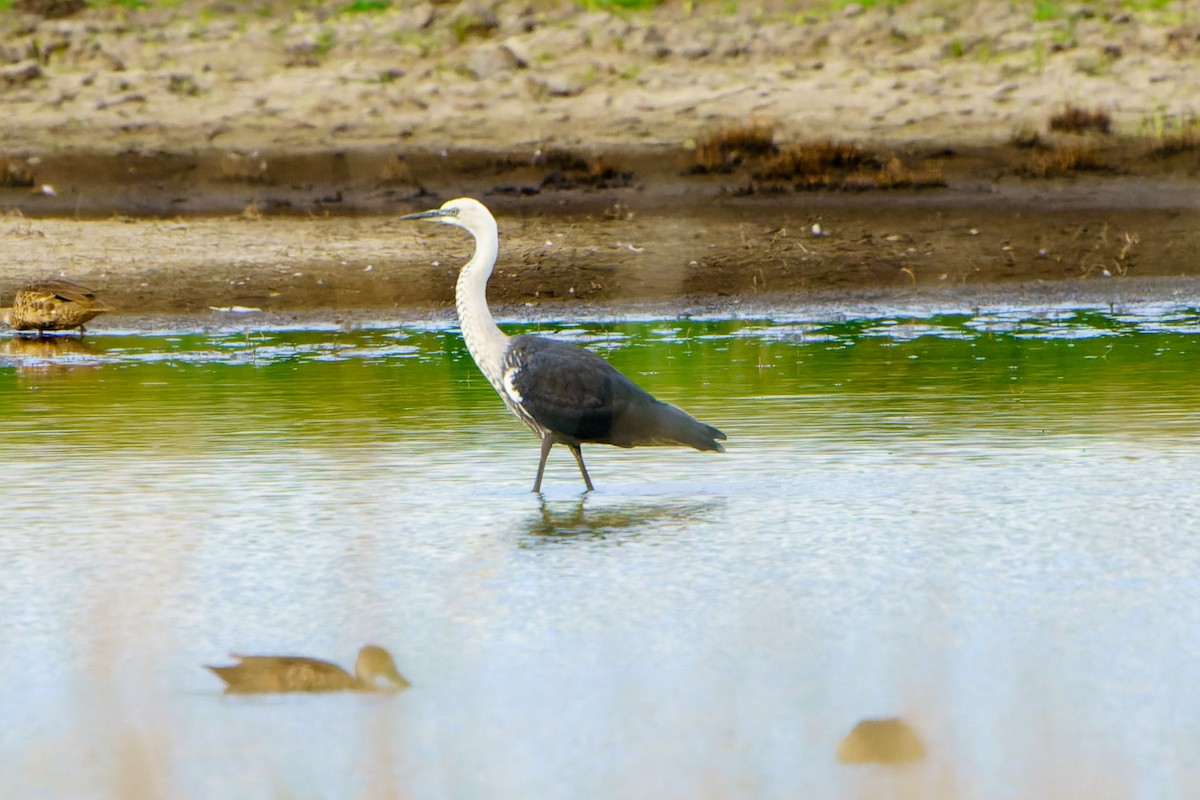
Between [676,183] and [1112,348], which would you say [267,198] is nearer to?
[676,183]

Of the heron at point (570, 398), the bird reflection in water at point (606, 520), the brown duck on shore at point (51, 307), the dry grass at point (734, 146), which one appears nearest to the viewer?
the bird reflection in water at point (606, 520)

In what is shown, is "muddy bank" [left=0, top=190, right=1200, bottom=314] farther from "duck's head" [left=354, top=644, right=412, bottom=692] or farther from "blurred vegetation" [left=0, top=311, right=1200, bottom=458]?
"duck's head" [left=354, top=644, right=412, bottom=692]

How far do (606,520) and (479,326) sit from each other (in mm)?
1228

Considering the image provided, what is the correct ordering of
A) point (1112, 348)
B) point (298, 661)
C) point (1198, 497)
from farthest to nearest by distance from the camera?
point (1112, 348)
point (1198, 497)
point (298, 661)

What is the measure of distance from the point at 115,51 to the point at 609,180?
7367 millimetres

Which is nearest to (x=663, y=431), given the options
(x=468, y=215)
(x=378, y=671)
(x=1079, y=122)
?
(x=468, y=215)

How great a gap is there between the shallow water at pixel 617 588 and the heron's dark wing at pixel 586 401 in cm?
24

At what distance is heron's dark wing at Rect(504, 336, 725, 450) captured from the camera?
817 cm

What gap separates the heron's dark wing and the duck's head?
2838mm

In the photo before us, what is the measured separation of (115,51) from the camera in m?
23.9

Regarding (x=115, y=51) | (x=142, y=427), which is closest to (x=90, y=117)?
(x=115, y=51)

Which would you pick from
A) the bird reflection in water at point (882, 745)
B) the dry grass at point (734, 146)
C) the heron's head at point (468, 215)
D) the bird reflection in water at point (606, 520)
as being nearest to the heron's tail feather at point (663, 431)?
the bird reflection in water at point (606, 520)

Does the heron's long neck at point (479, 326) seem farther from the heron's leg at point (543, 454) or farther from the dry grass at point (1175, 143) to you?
the dry grass at point (1175, 143)

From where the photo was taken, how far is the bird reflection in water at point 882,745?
461 cm
